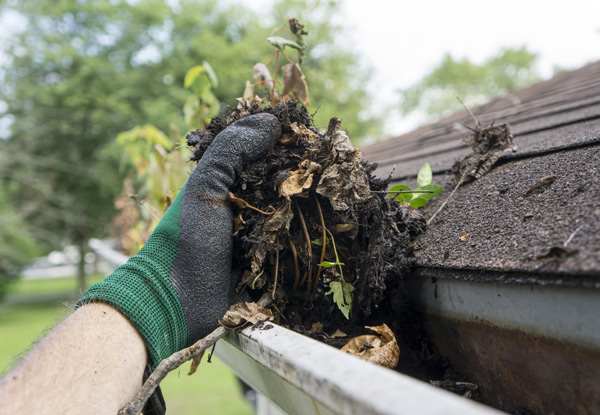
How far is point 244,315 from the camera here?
1.05 metres

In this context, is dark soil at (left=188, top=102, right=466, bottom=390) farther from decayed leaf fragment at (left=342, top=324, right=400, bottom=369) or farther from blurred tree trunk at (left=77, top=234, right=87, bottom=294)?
blurred tree trunk at (left=77, top=234, right=87, bottom=294)

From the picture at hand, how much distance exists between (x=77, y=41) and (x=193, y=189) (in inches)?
679

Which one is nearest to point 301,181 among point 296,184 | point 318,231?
point 296,184

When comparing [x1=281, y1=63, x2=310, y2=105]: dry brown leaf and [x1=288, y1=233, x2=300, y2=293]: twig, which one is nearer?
[x1=288, y1=233, x2=300, y2=293]: twig

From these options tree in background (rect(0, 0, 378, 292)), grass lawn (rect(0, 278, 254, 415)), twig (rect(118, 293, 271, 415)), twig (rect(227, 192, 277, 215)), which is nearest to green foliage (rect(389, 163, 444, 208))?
twig (rect(227, 192, 277, 215))

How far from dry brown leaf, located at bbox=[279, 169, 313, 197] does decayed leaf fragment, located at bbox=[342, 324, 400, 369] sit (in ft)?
1.26

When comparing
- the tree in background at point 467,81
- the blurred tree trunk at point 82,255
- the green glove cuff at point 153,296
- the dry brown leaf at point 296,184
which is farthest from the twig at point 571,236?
the tree in background at point 467,81

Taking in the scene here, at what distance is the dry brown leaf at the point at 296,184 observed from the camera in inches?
41.1

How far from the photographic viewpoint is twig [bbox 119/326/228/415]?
3.05ft

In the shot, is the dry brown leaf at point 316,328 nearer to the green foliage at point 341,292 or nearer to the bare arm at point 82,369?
the green foliage at point 341,292

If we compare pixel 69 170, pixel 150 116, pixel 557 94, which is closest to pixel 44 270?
pixel 69 170

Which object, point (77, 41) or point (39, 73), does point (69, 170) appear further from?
point (77, 41)

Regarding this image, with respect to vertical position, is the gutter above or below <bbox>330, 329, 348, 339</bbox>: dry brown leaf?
above

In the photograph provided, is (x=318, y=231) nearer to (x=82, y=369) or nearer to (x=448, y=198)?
(x=448, y=198)
